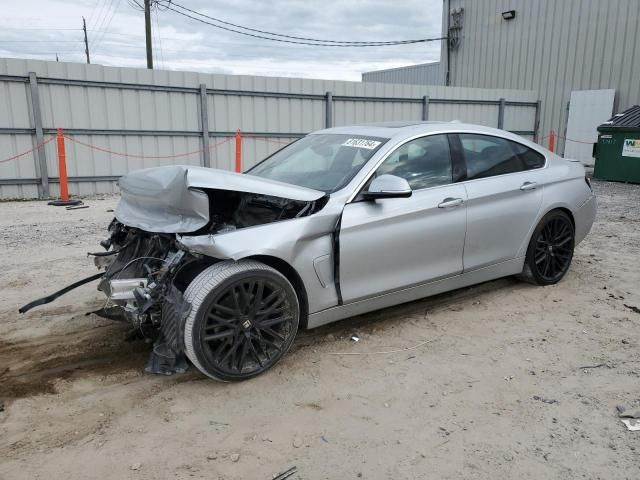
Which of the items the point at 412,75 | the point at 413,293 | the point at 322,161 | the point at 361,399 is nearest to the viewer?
the point at 361,399

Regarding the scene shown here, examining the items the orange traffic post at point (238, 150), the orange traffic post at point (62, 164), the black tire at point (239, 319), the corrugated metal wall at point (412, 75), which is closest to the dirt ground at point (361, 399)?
the black tire at point (239, 319)

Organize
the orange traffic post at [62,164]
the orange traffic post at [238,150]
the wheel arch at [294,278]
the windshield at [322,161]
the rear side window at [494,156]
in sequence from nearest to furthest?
the wheel arch at [294,278] → the windshield at [322,161] → the rear side window at [494,156] → the orange traffic post at [62,164] → the orange traffic post at [238,150]

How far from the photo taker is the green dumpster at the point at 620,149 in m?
12.6

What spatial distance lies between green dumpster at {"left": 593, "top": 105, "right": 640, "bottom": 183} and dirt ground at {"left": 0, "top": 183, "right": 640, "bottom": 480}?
31.0ft

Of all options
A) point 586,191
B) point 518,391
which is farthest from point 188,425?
point 586,191

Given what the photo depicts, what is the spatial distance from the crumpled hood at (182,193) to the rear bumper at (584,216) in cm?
282

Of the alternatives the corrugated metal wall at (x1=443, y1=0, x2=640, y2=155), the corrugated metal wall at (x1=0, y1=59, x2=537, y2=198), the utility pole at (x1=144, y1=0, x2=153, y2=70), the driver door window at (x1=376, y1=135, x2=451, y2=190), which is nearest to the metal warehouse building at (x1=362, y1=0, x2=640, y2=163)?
the corrugated metal wall at (x1=443, y1=0, x2=640, y2=155)

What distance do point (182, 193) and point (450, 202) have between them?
6.52 ft

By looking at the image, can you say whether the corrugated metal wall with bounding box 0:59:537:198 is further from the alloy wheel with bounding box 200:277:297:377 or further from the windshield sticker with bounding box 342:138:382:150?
the alloy wheel with bounding box 200:277:297:377

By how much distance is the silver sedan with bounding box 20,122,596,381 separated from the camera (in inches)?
123

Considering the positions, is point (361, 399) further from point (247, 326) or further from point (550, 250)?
point (550, 250)

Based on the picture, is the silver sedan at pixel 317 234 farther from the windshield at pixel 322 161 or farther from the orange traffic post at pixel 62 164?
the orange traffic post at pixel 62 164

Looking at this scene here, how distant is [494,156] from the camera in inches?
177

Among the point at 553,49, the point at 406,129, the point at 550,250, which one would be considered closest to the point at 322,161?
the point at 406,129
